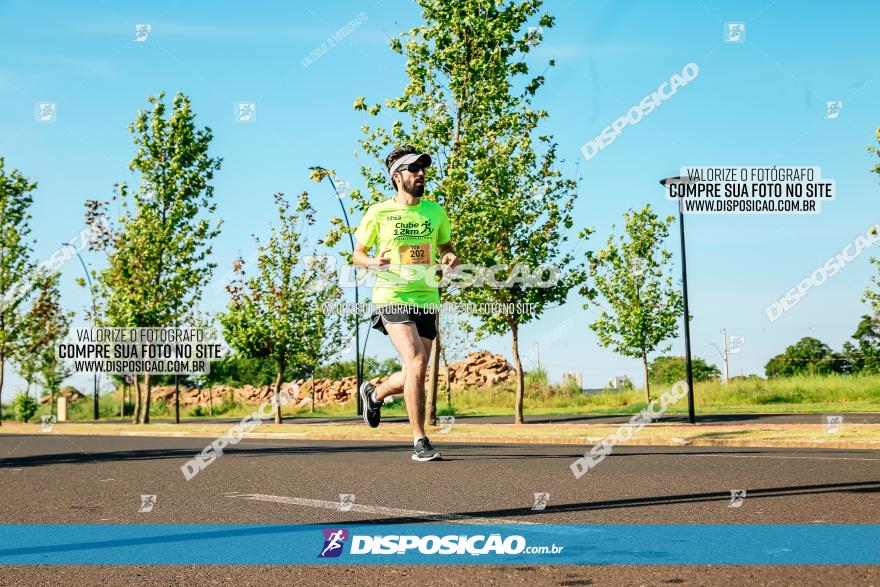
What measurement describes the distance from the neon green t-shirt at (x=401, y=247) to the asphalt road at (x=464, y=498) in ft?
5.47

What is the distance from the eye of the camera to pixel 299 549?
4457 millimetres

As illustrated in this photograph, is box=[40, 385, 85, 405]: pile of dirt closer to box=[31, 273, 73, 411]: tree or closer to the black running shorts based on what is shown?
box=[31, 273, 73, 411]: tree

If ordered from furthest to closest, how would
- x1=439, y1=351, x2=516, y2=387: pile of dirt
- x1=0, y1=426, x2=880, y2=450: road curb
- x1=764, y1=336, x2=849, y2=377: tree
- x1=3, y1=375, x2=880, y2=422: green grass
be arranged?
1. x1=439, y1=351, x2=516, y2=387: pile of dirt
2. x1=764, y1=336, x2=849, y2=377: tree
3. x1=3, y1=375, x2=880, y2=422: green grass
4. x1=0, y1=426, x2=880, y2=450: road curb

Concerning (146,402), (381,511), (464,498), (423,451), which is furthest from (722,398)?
(381,511)

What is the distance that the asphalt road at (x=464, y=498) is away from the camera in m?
3.78

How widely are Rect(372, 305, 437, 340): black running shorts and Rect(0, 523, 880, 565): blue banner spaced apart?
300cm

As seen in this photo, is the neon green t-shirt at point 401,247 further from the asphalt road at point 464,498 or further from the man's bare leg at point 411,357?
the asphalt road at point 464,498

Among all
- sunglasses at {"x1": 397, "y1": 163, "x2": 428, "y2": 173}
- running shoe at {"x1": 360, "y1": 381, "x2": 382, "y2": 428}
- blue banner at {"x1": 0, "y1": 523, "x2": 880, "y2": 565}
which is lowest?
blue banner at {"x1": 0, "y1": 523, "x2": 880, "y2": 565}

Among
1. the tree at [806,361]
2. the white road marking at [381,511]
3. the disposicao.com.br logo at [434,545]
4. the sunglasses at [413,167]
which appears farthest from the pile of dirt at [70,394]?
the disposicao.com.br logo at [434,545]

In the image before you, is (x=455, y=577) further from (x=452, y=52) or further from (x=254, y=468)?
(x=452, y=52)

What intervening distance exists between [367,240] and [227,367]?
7825 cm

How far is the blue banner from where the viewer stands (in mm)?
4047

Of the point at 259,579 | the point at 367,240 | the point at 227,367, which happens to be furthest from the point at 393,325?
the point at 227,367

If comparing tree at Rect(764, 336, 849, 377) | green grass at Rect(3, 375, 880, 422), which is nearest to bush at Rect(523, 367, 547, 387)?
green grass at Rect(3, 375, 880, 422)
